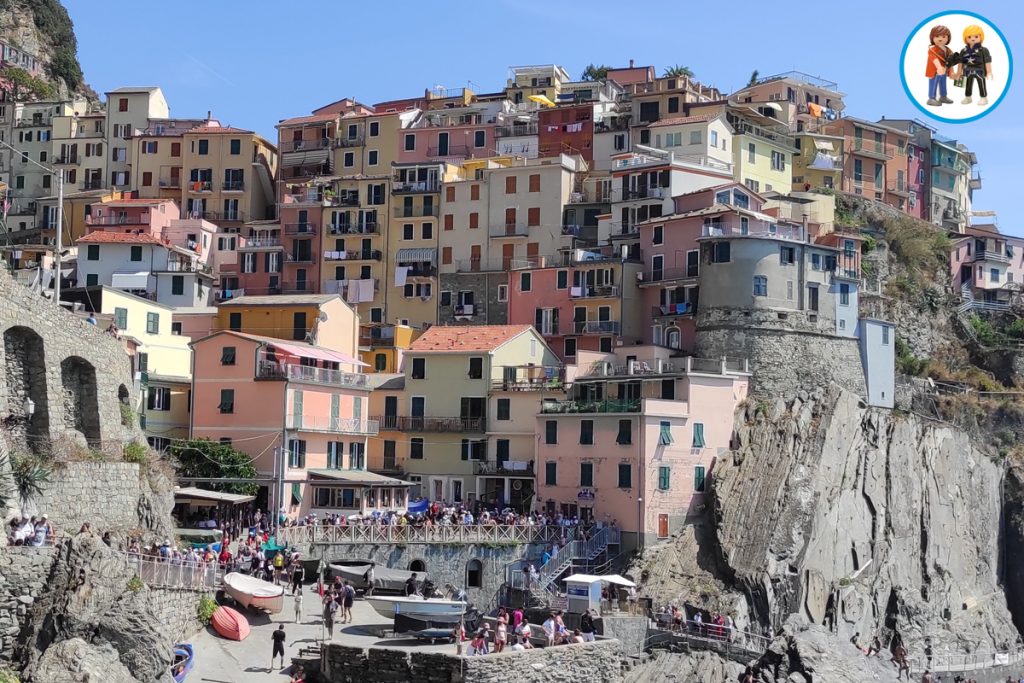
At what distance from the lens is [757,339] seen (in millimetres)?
73125

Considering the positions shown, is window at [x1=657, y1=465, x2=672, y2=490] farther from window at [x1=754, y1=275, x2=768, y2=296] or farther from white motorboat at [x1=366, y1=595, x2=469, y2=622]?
white motorboat at [x1=366, y1=595, x2=469, y2=622]

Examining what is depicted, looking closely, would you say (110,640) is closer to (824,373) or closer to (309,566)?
(309,566)

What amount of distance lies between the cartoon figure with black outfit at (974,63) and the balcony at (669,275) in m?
48.2

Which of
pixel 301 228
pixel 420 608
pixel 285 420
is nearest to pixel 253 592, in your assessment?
pixel 420 608

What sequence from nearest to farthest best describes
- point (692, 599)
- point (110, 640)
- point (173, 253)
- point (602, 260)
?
point (110, 640) → point (692, 599) → point (602, 260) → point (173, 253)

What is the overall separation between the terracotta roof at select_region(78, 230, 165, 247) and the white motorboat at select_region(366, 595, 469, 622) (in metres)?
46.4

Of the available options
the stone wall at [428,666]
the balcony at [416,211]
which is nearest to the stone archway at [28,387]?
the stone wall at [428,666]

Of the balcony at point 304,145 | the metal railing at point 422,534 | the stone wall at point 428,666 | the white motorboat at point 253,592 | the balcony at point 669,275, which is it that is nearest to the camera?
the stone wall at point 428,666

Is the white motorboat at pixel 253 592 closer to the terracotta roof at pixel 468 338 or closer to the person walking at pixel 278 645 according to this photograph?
the person walking at pixel 278 645

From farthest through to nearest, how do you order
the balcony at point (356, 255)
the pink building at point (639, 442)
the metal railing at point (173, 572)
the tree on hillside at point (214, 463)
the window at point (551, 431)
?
the balcony at point (356, 255) < the window at point (551, 431) < the pink building at point (639, 442) < the tree on hillside at point (214, 463) < the metal railing at point (173, 572)

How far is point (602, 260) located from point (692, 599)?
76.1 feet

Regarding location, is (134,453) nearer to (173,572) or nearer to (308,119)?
(173,572)

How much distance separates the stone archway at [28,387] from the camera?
45.6 m

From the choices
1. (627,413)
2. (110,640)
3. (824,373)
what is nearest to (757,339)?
(824,373)
